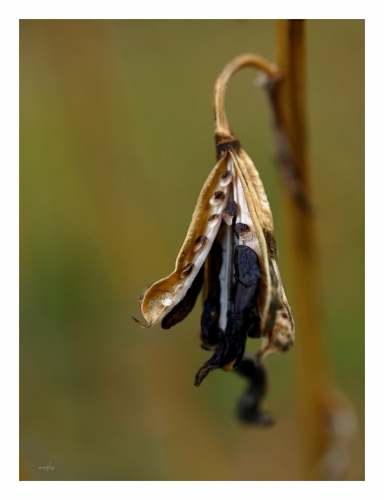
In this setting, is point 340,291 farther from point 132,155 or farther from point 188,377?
point 132,155

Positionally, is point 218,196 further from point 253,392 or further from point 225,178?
point 253,392

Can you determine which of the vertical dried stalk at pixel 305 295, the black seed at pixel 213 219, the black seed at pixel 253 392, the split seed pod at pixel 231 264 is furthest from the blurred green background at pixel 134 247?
the black seed at pixel 213 219

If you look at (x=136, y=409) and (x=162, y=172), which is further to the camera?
(x=162, y=172)

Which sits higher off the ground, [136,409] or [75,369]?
[75,369]

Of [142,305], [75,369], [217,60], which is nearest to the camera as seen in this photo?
[142,305]

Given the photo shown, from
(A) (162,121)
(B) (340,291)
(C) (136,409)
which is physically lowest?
(C) (136,409)

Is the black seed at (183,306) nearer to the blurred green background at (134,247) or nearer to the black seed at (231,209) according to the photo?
the black seed at (231,209)

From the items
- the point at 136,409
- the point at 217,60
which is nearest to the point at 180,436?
the point at 136,409
